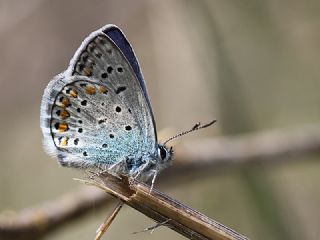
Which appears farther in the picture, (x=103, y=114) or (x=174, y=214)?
(x=103, y=114)

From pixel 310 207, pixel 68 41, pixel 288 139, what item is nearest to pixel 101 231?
pixel 288 139

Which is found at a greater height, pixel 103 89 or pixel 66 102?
pixel 103 89

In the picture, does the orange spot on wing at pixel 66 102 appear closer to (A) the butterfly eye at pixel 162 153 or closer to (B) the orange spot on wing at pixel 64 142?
(B) the orange spot on wing at pixel 64 142

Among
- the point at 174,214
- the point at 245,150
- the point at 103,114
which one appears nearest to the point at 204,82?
the point at 245,150

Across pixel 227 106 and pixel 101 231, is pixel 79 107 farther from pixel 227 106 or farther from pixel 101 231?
pixel 227 106

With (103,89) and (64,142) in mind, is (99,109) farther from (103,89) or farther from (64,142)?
(64,142)

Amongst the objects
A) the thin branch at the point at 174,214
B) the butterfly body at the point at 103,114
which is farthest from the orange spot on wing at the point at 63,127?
the thin branch at the point at 174,214

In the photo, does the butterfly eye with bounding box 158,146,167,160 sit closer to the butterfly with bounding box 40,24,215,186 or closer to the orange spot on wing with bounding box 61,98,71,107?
the butterfly with bounding box 40,24,215,186

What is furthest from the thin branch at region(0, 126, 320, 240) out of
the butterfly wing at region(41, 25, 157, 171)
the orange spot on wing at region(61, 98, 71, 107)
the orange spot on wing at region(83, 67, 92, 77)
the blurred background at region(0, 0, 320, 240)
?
the orange spot on wing at region(83, 67, 92, 77)
